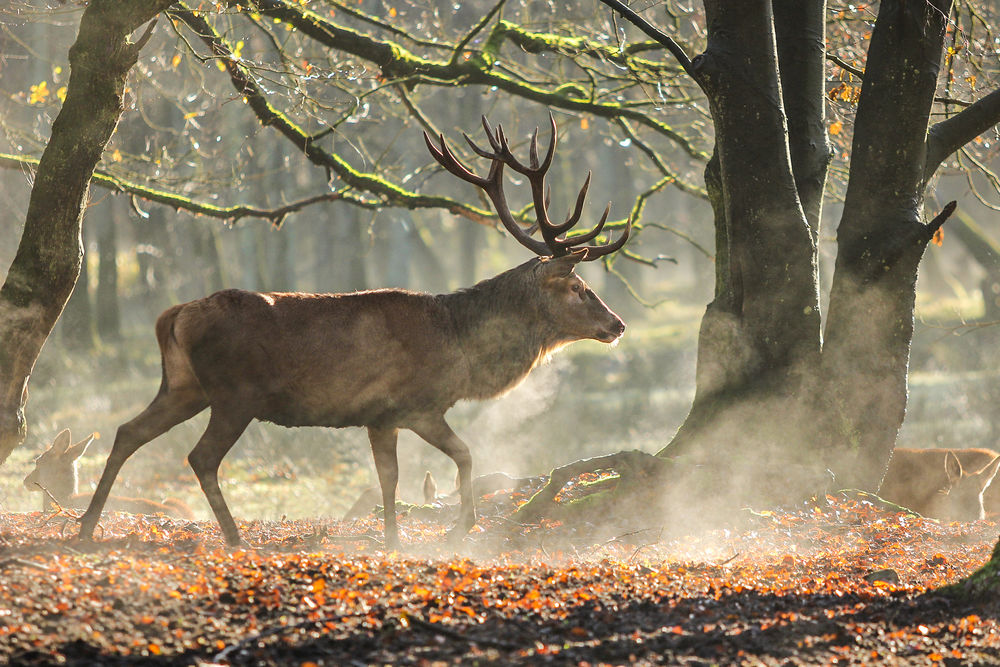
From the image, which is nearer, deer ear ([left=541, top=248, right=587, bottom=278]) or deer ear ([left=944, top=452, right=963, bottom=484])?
deer ear ([left=541, top=248, right=587, bottom=278])

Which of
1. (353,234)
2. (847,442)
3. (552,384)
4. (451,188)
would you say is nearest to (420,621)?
(847,442)

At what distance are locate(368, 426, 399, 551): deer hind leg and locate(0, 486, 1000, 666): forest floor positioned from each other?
2.71 ft

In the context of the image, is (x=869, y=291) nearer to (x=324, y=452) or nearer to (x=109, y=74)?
(x=109, y=74)

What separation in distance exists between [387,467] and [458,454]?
619 millimetres

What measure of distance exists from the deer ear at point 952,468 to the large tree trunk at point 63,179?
30.4 ft

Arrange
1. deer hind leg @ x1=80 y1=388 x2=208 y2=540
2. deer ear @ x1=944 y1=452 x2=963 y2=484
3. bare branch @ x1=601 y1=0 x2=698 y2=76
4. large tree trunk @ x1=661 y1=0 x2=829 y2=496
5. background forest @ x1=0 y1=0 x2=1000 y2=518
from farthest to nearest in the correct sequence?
1. deer ear @ x1=944 y1=452 x2=963 y2=484
2. background forest @ x1=0 y1=0 x2=1000 y2=518
3. large tree trunk @ x1=661 y1=0 x2=829 y2=496
4. bare branch @ x1=601 y1=0 x2=698 y2=76
5. deer hind leg @ x1=80 y1=388 x2=208 y2=540

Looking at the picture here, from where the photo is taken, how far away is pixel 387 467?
810cm

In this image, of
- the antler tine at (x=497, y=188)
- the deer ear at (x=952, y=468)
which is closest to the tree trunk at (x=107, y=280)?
the antler tine at (x=497, y=188)

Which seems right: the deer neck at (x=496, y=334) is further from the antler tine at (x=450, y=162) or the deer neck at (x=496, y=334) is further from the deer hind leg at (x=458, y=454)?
the antler tine at (x=450, y=162)

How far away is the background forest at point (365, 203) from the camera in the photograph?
10.9m

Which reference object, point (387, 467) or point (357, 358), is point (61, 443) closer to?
point (387, 467)

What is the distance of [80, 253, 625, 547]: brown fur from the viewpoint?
281 inches

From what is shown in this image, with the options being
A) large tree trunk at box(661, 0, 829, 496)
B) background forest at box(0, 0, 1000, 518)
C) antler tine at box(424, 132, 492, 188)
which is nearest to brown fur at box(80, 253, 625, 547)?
antler tine at box(424, 132, 492, 188)

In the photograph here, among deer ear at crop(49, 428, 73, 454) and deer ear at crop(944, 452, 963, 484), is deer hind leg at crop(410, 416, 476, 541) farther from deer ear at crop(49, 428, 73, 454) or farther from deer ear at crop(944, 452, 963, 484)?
deer ear at crop(944, 452, 963, 484)
